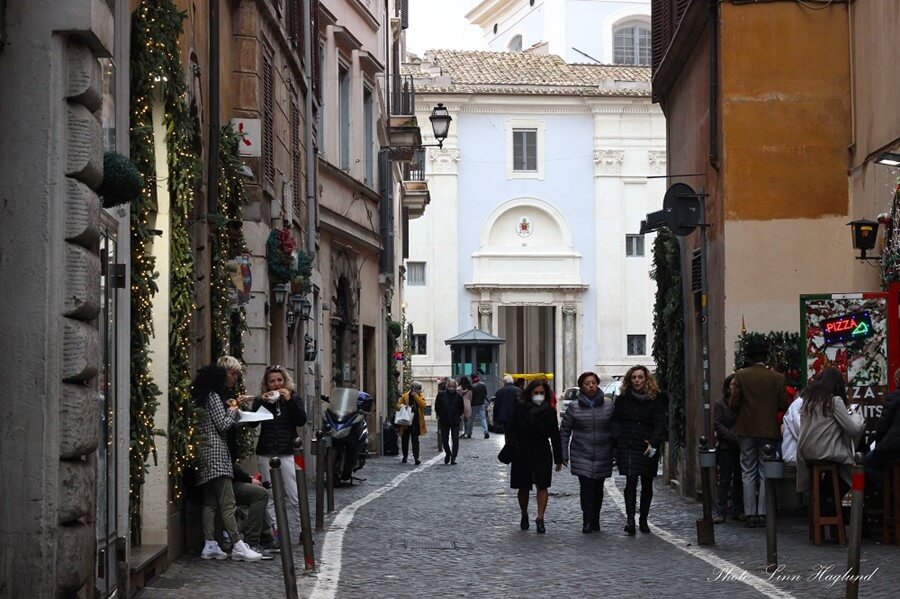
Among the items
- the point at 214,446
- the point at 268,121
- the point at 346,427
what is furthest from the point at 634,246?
the point at 214,446

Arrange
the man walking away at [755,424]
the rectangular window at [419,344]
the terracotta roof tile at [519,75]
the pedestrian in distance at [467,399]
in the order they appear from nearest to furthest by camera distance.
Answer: the man walking away at [755,424] → the pedestrian in distance at [467,399] → the rectangular window at [419,344] → the terracotta roof tile at [519,75]

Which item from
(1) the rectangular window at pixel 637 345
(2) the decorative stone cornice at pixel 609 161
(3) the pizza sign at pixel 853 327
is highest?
(2) the decorative stone cornice at pixel 609 161

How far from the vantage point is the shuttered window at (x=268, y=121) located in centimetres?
2056

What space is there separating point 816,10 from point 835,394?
232 inches

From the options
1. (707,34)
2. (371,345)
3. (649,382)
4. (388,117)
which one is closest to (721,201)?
(707,34)

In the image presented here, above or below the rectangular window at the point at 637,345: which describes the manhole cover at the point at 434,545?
below

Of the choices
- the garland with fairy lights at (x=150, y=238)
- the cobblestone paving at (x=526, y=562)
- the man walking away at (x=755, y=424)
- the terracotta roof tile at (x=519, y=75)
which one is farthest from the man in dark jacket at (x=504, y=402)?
the terracotta roof tile at (x=519, y=75)

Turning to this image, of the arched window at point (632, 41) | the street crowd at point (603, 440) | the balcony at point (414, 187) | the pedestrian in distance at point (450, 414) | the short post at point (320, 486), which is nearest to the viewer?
the street crowd at point (603, 440)

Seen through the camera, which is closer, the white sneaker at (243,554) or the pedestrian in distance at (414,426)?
the white sneaker at (243,554)

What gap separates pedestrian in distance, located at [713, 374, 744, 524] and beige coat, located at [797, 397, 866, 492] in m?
2.15

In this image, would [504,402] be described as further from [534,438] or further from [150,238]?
[150,238]

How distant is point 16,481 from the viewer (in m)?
8.46

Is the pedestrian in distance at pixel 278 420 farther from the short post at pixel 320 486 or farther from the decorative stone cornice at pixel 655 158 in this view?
the decorative stone cornice at pixel 655 158

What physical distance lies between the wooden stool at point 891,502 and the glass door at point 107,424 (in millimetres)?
6914
